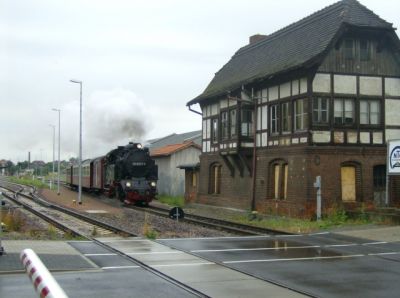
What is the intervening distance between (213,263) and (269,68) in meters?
16.6

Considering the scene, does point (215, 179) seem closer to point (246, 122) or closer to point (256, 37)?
point (246, 122)

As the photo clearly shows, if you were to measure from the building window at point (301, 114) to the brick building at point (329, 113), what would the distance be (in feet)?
0.15

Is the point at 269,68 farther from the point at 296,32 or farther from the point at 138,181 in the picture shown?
the point at 138,181

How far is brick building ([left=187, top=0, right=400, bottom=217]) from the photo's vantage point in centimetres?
2239

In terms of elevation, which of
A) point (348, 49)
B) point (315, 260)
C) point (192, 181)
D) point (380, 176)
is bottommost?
point (315, 260)

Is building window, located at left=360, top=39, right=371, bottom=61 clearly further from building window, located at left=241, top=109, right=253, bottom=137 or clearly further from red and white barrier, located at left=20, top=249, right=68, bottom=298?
red and white barrier, located at left=20, top=249, right=68, bottom=298

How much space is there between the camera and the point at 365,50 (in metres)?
23.5

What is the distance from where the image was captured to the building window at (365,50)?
2334 centimetres

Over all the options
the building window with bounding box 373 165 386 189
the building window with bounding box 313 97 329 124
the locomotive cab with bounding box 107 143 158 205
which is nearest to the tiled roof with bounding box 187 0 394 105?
the building window with bounding box 313 97 329 124

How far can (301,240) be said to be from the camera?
15.0m

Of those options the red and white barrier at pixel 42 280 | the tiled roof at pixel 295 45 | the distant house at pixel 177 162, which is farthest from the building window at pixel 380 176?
the distant house at pixel 177 162

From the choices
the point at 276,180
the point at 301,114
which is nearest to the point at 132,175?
the point at 276,180

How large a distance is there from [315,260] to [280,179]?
43.7 ft

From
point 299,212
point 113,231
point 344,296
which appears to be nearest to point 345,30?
point 299,212
